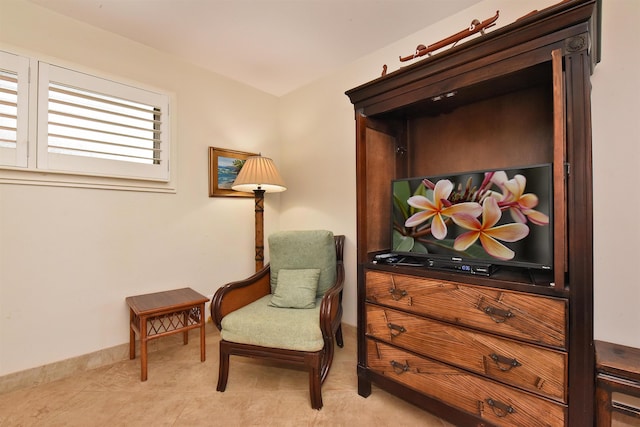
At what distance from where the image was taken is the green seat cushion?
1.69 meters

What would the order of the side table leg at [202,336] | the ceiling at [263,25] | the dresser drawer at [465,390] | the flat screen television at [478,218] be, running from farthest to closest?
1. the side table leg at [202,336]
2. the ceiling at [263,25]
3. the flat screen television at [478,218]
4. the dresser drawer at [465,390]

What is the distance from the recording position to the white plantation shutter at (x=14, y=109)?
1791 mm

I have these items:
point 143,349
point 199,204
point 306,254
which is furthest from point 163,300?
point 306,254

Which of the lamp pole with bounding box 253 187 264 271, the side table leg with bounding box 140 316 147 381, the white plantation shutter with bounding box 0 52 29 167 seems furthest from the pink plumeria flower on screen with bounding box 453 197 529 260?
the white plantation shutter with bounding box 0 52 29 167

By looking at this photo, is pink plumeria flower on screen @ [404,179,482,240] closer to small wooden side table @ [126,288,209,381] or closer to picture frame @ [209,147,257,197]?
small wooden side table @ [126,288,209,381]

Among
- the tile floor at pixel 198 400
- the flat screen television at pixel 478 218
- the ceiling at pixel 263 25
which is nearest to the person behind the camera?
the flat screen television at pixel 478 218

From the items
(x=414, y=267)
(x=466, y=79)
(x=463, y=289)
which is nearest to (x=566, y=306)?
(x=463, y=289)

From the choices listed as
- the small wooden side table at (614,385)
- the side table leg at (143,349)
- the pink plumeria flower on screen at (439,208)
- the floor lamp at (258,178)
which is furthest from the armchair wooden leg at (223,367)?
the small wooden side table at (614,385)

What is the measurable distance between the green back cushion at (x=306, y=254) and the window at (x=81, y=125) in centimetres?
113

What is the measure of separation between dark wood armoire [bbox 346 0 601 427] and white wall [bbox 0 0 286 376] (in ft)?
5.12

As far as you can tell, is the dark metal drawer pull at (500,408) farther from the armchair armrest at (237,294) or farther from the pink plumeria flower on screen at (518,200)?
the armchair armrest at (237,294)

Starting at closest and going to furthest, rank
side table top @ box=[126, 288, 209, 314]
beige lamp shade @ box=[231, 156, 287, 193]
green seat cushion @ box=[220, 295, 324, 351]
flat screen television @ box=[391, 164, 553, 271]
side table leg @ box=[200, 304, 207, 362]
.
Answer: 1. flat screen television @ box=[391, 164, 553, 271]
2. green seat cushion @ box=[220, 295, 324, 351]
3. side table top @ box=[126, 288, 209, 314]
4. side table leg @ box=[200, 304, 207, 362]
5. beige lamp shade @ box=[231, 156, 287, 193]

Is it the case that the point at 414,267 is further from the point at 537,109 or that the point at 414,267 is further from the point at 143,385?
the point at 143,385

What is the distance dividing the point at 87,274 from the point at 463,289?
2.47m
